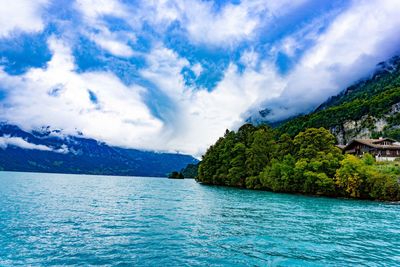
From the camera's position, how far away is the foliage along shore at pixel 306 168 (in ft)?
228

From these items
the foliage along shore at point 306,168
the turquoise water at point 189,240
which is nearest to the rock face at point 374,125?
the foliage along shore at point 306,168

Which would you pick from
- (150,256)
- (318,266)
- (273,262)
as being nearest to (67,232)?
(150,256)

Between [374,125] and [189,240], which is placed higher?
[374,125]

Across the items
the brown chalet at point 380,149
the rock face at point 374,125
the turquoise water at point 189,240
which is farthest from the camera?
the rock face at point 374,125

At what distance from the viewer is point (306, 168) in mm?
79812

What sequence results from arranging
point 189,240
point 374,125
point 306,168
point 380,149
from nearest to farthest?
point 189,240
point 306,168
point 380,149
point 374,125

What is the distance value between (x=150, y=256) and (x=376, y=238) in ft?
59.6

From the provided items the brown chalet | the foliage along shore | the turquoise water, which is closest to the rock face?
the brown chalet

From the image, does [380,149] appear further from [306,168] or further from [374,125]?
[374,125]

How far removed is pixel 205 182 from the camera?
469 ft

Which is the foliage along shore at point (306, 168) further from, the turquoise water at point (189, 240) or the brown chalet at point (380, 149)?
the turquoise water at point (189, 240)

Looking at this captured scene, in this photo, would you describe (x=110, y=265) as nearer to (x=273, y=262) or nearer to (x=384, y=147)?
Answer: (x=273, y=262)

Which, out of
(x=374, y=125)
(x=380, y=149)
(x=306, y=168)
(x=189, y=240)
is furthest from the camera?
(x=374, y=125)

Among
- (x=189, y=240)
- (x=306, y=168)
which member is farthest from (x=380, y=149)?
(x=189, y=240)
